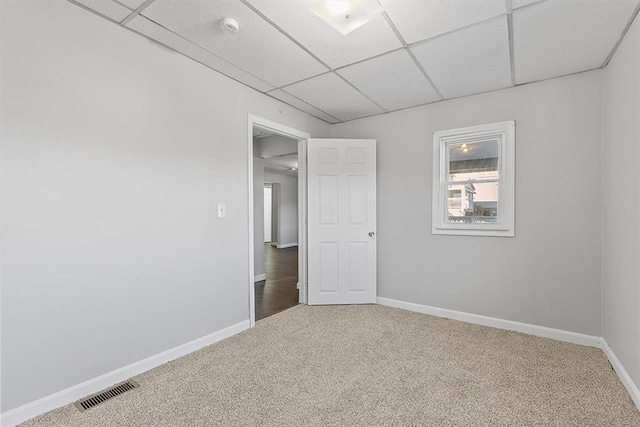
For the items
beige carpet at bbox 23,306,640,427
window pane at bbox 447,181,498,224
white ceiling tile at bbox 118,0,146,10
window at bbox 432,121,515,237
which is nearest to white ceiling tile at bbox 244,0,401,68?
white ceiling tile at bbox 118,0,146,10

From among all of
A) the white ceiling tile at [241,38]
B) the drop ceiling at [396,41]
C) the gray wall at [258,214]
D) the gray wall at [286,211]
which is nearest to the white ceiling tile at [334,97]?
the drop ceiling at [396,41]

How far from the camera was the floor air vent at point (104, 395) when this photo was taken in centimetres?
181

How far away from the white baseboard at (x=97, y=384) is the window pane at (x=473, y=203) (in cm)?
269

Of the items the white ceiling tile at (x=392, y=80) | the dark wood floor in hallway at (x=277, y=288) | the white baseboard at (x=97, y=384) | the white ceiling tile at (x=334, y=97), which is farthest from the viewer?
the dark wood floor in hallway at (x=277, y=288)

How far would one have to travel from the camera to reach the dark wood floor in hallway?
3.71m

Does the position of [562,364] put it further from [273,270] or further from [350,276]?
[273,270]

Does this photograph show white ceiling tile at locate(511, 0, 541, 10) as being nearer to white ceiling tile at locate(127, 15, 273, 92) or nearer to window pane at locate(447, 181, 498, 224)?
window pane at locate(447, 181, 498, 224)

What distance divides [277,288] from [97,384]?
2809 mm

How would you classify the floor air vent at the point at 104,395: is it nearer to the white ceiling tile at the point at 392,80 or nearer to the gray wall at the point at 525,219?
the gray wall at the point at 525,219

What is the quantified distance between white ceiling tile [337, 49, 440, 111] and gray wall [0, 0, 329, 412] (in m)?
1.22

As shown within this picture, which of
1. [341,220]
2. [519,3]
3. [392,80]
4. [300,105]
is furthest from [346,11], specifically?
[341,220]

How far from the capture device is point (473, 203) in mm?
3250

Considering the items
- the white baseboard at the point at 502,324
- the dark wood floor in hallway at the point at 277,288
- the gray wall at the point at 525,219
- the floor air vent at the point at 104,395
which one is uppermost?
the gray wall at the point at 525,219

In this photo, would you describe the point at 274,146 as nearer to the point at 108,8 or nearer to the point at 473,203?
the point at 473,203
